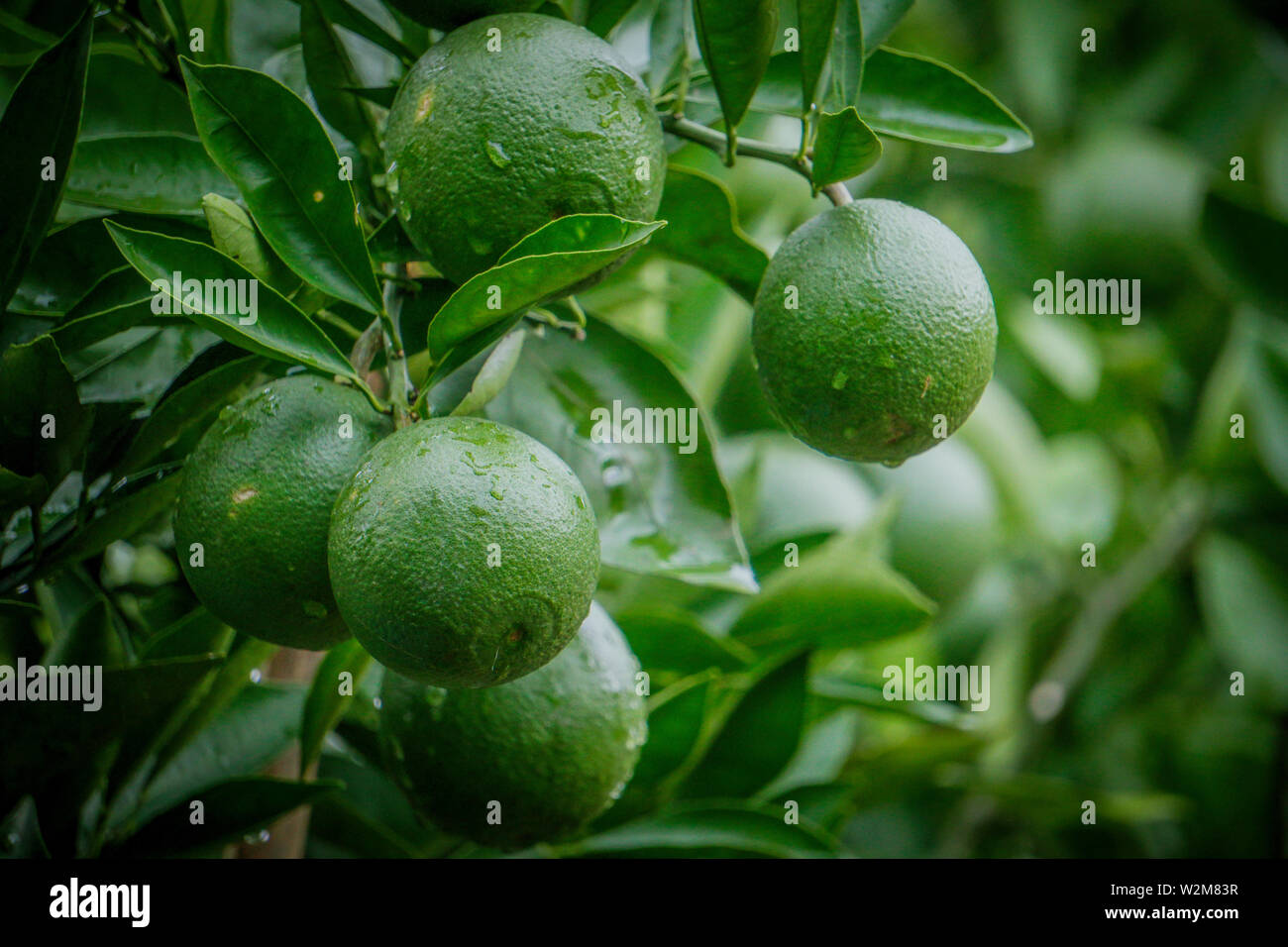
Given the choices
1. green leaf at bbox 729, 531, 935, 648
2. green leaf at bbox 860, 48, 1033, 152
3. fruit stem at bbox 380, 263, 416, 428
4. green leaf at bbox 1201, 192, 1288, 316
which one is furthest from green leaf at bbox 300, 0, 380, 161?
green leaf at bbox 1201, 192, 1288, 316

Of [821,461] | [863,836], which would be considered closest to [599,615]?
[821,461]

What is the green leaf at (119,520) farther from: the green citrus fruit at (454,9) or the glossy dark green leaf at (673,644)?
the glossy dark green leaf at (673,644)

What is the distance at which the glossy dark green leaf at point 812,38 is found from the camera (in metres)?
0.64

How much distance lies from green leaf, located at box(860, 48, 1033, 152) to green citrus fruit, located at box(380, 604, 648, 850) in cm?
36

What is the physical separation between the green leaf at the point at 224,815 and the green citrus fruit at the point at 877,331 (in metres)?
0.39

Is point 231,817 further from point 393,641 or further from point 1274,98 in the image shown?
point 1274,98

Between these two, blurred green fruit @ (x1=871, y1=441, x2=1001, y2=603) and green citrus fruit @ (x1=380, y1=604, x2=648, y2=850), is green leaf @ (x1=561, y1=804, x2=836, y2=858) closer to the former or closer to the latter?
green citrus fruit @ (x1=380, y1=604, x2=648, y2=850)

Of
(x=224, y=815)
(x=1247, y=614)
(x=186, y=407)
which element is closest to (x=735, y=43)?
(x=186, y=407)

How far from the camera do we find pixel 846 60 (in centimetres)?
69

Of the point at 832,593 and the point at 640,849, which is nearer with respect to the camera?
the point at 640,849

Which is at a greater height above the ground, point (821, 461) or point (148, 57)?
point (148, 57)

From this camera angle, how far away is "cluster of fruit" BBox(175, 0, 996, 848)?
545 mm

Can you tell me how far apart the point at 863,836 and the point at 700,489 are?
91 centimetres
